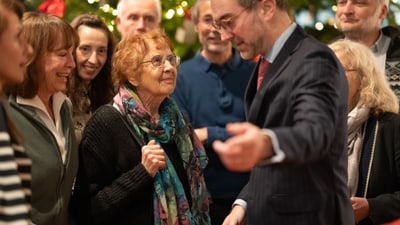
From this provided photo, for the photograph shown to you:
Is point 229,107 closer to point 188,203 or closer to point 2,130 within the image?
point 188,203

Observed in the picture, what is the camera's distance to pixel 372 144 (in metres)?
3.11

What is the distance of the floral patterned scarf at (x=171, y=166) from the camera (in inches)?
122

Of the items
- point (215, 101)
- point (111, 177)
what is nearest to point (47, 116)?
point (111, 177)

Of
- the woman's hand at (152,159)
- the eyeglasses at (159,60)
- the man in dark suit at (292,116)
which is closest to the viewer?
the man in dark suit at (292,116)

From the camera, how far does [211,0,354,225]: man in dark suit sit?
194cm

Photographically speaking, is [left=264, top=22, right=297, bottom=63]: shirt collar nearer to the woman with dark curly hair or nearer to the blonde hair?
the blonde hair

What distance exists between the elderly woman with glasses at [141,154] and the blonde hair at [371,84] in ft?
2.46

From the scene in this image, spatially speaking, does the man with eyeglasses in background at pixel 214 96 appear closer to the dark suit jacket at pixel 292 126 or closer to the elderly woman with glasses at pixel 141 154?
the elderly woman with glasses at pixel 141 154

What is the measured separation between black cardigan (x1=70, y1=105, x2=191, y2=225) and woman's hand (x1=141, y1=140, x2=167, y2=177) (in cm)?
2

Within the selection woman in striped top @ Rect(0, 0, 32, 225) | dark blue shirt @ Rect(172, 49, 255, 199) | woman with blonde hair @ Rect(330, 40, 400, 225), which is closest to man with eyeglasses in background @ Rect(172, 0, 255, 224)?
dark blue shirt @ Rect(172, 49, 255, 199)

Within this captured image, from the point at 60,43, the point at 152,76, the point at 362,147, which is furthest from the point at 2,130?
the point at 362,147

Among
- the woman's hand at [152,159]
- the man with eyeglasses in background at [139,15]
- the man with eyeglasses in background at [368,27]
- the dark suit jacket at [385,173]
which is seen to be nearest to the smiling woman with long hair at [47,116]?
the woman's hand at [152,159]

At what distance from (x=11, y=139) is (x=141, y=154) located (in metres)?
1.13

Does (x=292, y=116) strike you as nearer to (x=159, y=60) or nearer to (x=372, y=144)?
(x=372, y=144)
